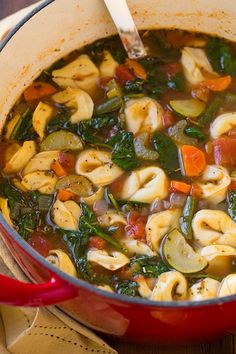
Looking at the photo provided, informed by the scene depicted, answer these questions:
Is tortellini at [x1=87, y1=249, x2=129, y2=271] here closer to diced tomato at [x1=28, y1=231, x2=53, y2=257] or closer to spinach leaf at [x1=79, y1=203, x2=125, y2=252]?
spinach leaf at [x1=79, y1=203, x2=125, y2=252]

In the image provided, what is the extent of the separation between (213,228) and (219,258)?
0.51 ft

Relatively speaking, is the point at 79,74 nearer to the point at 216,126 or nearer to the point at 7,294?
the point at 216,126

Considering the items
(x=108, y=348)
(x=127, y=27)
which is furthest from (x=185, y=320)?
(x=127, y=27)

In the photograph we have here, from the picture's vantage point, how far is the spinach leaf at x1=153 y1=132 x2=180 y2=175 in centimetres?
307

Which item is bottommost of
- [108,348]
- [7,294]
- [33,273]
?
[108,348]

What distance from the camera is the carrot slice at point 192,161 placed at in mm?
3039

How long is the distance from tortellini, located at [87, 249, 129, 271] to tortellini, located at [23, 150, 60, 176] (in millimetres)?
457

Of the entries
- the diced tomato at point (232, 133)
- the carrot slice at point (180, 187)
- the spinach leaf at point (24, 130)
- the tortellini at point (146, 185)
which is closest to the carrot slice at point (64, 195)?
the tortellini at point (146, 185)

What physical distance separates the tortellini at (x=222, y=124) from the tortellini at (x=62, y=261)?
2.89ft

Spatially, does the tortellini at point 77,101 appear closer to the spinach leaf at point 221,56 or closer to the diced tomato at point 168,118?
the diced tomato at point 168,118

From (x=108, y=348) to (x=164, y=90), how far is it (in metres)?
1.22

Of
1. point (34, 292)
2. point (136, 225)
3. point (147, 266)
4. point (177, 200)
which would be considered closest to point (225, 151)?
point (177, 200)

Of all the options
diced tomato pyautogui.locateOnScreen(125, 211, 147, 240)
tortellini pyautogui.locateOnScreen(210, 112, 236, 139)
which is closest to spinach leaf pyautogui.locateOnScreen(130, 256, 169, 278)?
diced tomato pyautogui.locateOnScreen(125, 211, 147, 240)

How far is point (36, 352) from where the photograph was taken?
2785 mm
